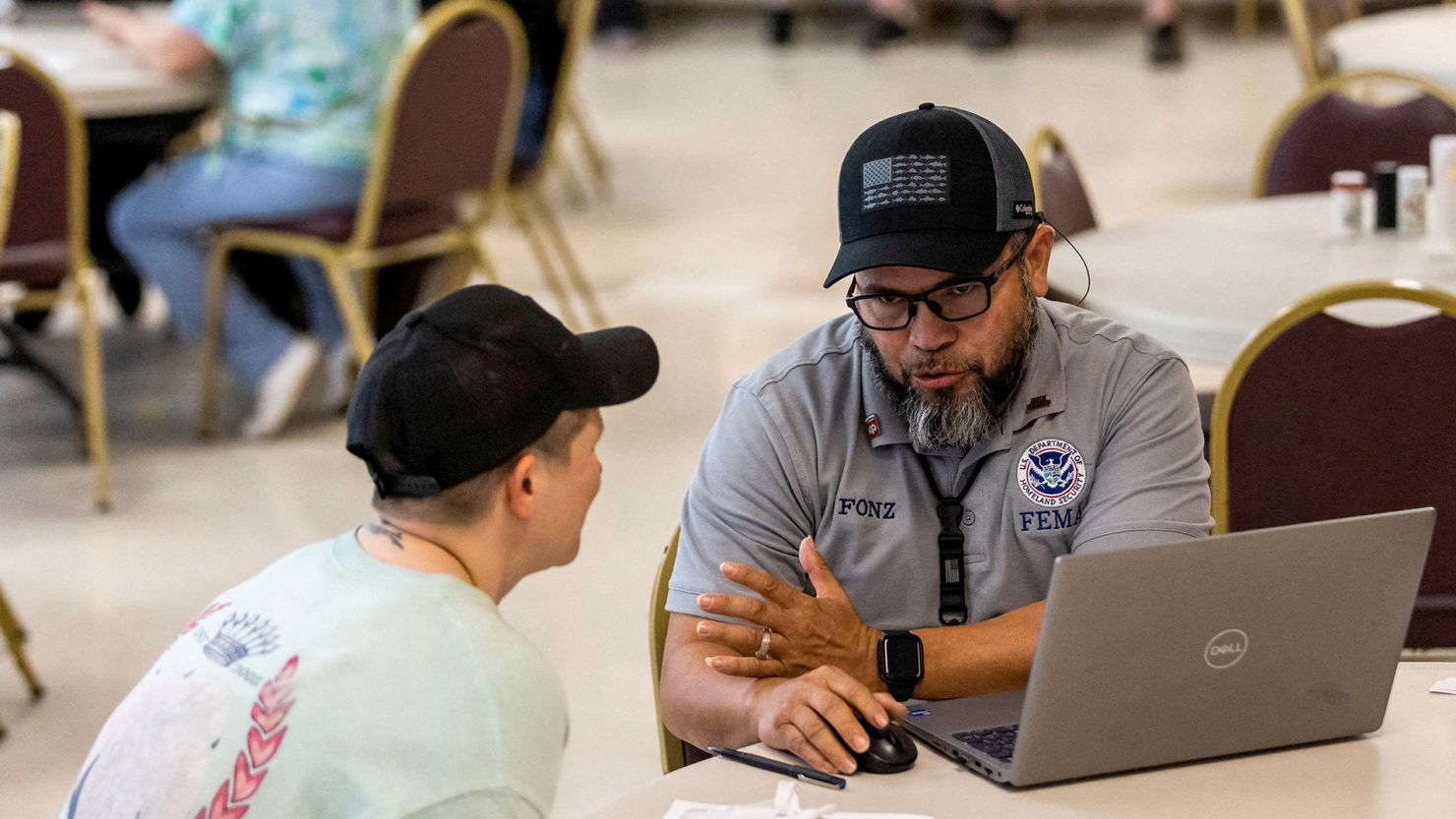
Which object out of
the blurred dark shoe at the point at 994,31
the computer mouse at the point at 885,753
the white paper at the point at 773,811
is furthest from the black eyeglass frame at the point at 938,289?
the blurred dark shoe at the point at 994,31

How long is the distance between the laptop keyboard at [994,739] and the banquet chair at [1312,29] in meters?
4.15

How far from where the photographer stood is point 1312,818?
4.84ft

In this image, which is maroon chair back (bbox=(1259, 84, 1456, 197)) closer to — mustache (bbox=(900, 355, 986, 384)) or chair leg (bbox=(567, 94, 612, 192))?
mustache (bbox=(900, 355, 986, 384))

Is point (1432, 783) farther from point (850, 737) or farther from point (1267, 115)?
point (1267, 115)

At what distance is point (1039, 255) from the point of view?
1999mm

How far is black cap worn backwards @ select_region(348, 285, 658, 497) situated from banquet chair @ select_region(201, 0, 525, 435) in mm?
3142

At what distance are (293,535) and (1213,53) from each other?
7722 mm

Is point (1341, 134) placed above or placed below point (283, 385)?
above

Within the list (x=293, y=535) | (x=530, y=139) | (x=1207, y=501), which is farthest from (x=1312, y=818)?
(x=530, y=139)

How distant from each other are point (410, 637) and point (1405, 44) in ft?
14.6

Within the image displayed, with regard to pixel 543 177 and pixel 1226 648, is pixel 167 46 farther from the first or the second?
pixel 1226 648

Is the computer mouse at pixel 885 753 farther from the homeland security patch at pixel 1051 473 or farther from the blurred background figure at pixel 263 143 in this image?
the blurred background figure at pixel 263 143

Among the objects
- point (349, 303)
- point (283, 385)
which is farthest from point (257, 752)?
point (283, 385)

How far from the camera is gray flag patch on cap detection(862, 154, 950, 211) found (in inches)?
73.4
